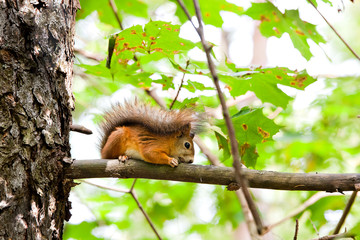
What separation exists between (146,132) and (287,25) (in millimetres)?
1425

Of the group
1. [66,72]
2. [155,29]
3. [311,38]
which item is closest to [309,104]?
[311,38]

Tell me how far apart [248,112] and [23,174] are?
133 cm

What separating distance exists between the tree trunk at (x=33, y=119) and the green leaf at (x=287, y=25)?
4.73 ft

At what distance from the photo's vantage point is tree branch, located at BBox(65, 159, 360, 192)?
1829 millimetres

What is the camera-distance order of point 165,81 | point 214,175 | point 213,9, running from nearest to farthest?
point 214,175
point 165,81
point 213,9

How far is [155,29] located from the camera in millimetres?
2336

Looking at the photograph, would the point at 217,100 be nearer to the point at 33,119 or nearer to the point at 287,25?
the point at 287,25

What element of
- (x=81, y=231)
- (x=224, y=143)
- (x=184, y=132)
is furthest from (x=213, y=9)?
(x=81, y=231)

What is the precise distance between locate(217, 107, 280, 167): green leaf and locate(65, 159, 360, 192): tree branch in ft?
1.64

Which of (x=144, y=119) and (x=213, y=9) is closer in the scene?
(x=213, y=9)

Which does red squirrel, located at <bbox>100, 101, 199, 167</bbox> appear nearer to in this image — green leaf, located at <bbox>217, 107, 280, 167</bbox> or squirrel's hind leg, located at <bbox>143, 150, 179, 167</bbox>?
squirrel's hind leg, located at <bbox>143, 150, 179, 167</bbox>

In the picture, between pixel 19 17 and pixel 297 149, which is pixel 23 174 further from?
pixel 297 149

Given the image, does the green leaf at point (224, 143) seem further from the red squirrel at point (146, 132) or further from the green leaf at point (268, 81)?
the red squirrel at point (146, 132)

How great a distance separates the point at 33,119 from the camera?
1.98 meters
